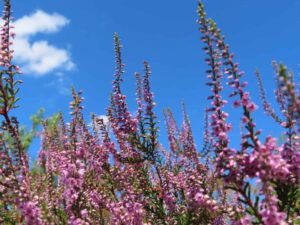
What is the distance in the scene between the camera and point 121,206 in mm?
7617

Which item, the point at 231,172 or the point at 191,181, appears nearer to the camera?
the point at 231,172

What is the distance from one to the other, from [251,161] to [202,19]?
7.47 ft

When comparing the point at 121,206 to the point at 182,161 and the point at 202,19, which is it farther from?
the point at 202,19

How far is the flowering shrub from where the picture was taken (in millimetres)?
5070

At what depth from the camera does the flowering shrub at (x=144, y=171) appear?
16.6 feet

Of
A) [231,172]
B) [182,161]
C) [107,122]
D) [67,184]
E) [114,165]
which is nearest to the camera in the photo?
[231,172]

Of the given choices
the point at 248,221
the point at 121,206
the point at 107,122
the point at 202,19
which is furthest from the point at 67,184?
the point at 107,122

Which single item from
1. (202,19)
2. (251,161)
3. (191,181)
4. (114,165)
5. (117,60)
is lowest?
(251,161)

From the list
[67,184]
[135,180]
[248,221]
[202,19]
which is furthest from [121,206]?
[202,19]

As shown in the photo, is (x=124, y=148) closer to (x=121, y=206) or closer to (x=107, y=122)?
(x=107, y=122)

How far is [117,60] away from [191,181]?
154 inches

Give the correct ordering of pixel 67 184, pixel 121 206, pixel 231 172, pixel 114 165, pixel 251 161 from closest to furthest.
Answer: pixel 251 161 < pixel 231 172 < pixel 67 184 < pixel 121 206 < pixel 114 165

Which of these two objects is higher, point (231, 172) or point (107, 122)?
point (107, 122)

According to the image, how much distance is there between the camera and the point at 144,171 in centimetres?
880
